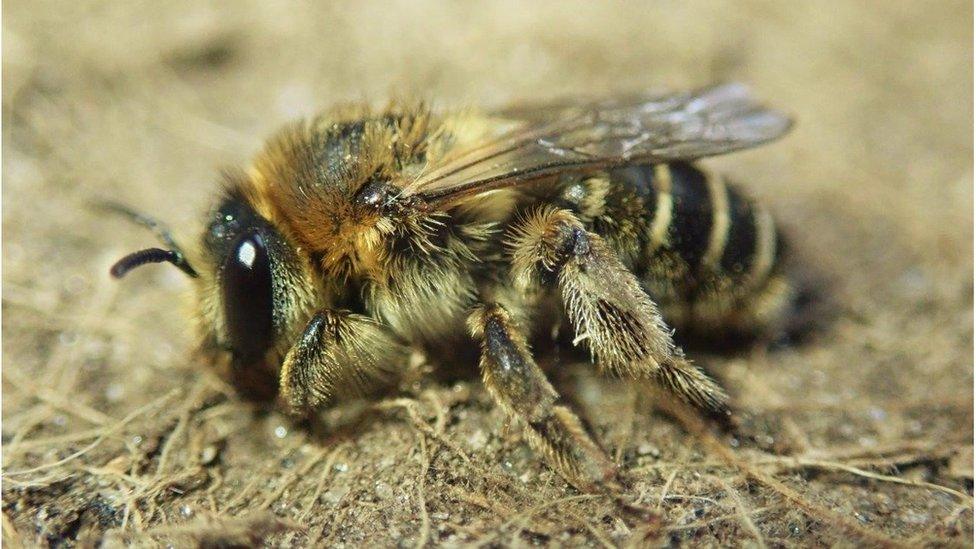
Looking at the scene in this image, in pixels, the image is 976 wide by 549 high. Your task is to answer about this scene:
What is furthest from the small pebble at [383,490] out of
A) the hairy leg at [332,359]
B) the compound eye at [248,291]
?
the compound eye at [248,291]

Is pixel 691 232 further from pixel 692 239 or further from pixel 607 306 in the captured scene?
pixel 607 306

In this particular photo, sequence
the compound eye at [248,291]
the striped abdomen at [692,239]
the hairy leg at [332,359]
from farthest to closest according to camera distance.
→ the striped abdomen at [692,239]
the hairy leg at [332,359]
the compound eye at [248,291]

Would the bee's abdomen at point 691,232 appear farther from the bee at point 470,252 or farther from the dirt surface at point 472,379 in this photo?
the dirt surface at point 472,379

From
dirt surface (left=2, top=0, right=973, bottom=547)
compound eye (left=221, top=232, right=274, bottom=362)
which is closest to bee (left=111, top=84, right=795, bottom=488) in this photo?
compound eye (left=221, top=232, right=274, bottom=362)

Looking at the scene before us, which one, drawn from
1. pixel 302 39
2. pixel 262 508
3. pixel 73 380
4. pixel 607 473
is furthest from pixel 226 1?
pixel 607 473

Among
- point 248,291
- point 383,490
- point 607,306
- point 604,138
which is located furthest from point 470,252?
point 383,490

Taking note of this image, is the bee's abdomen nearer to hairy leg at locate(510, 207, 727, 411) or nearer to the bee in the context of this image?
the bee
